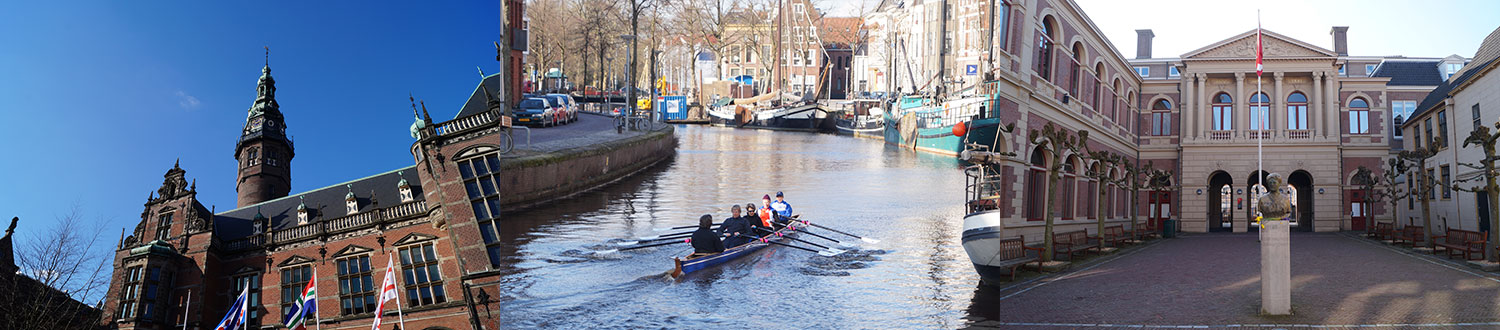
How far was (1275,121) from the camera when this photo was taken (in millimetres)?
8859

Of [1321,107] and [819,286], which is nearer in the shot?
[819,286]

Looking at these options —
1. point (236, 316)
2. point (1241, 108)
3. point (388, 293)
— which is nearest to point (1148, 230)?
point (1241, 108)

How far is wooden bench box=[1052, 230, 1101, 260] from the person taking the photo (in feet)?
20.9

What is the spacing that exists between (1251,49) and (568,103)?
7.36 metres

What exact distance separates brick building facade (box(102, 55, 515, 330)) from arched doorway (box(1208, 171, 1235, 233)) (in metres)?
7.32

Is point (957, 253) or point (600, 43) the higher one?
point (600, 43)

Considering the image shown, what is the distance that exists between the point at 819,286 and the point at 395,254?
2.60 meters

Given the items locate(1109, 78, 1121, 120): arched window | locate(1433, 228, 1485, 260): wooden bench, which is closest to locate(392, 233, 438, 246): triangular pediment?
locate(1109, 78, 1121, 120): arched window

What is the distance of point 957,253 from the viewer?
15.8 ft

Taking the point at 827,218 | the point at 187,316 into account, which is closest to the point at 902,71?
the point at 827,218

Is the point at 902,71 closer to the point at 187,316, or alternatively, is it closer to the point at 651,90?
the point at 651,90

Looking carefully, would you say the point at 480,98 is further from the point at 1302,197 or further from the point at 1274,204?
the point at 1302,197

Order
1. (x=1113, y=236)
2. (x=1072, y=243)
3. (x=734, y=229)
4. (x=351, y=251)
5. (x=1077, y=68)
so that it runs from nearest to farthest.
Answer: (x=734, y=229), (x=351, y=251), (x=1077, y=68), (x=1072, y=243), (x=1113, y=236)

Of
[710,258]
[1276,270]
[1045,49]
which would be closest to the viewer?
[710,258]
